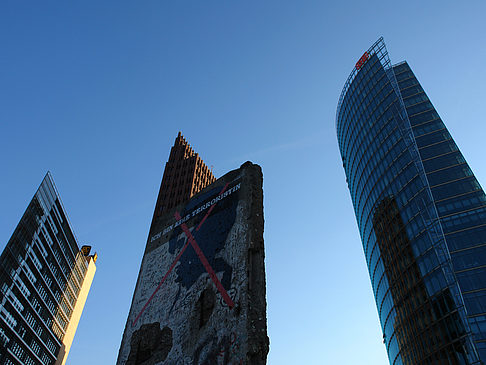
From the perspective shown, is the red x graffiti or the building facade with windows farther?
the building facade with windows

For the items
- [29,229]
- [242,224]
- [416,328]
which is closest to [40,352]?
[29,229]

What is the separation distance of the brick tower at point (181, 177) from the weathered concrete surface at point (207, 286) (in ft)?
116

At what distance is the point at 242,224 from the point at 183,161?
1856 inches

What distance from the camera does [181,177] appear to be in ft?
182

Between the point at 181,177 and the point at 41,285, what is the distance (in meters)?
24.6

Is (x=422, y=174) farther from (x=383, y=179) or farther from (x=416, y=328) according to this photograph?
(x=416, y=328)

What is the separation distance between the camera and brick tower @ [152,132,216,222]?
5225 cm

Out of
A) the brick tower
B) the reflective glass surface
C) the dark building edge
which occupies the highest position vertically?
the brick tower

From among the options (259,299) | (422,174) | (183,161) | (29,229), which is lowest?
(259,299)

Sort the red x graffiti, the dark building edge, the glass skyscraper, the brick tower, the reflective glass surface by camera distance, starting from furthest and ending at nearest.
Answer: the brick tower < the reflective glass surface < the glass skyscraper < the red x graffiti < the dark building edge

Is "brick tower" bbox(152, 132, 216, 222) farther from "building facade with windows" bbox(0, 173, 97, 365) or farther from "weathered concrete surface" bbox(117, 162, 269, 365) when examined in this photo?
"weathered concrete surface" bbox(117, 162, 269, 365)

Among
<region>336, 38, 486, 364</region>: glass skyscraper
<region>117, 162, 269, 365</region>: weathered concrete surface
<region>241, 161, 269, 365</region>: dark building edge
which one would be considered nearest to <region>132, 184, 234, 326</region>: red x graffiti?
<region>117, 162, 269, 365</region>: weathered concrete surface

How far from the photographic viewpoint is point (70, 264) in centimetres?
6419

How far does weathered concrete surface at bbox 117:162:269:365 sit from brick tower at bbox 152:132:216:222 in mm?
35209
